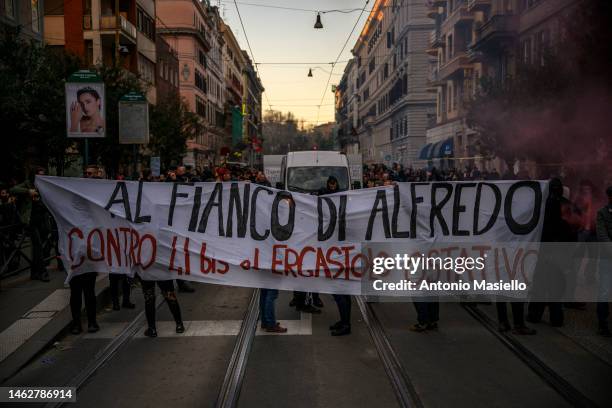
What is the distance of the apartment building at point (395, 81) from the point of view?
54344mm

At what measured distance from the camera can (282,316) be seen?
9.05 metres

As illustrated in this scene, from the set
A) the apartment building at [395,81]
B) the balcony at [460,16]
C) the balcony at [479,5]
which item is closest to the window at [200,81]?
the apartment building at [395,81]

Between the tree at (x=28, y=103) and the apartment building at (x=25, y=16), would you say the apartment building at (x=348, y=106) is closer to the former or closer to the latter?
the apartment building at (x=25, y=16)

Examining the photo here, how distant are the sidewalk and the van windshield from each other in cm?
538

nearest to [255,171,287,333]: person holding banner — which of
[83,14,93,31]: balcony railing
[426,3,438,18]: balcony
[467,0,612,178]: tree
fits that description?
[467,0,612,178]: tree

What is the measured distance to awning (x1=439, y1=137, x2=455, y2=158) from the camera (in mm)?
38022

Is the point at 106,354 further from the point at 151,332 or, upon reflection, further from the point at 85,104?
the point at 85,104

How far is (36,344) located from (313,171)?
9.16 metres

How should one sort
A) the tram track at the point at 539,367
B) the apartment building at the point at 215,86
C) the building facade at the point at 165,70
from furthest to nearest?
the apartment building at the point at 215,86
the building facade at the point at 165,70
the tram track at the point at 539,367

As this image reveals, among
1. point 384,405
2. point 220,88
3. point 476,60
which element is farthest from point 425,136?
point 384,405

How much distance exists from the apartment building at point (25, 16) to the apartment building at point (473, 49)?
1756 cm

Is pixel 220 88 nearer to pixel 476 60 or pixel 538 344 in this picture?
pixel 476 60

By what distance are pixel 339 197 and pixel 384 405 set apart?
340cm

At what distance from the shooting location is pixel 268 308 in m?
8.09
